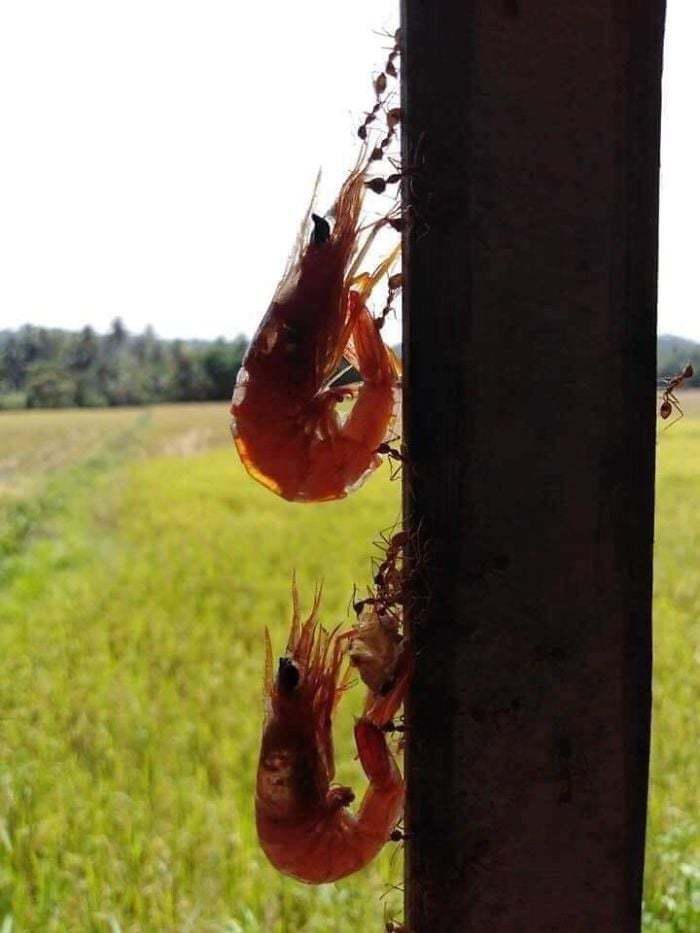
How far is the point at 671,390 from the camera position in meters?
0.93

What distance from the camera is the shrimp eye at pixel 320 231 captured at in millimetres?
812

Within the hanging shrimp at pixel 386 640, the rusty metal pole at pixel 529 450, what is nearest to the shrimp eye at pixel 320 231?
the rusty metal pole at pixel 529 450

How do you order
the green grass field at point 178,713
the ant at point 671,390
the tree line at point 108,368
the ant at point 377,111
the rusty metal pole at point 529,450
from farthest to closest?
the tree line at point 108,368, the green grass field at point 178,713, the ant at point 671,390, the ant at point 377,111, the rusty metal pole at point 529,450

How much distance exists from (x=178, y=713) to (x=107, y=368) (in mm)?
6697

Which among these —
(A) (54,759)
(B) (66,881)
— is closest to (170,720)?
(A) (54,759)

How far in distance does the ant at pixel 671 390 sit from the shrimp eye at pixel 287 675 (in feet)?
1.50

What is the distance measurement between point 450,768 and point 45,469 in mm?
11033

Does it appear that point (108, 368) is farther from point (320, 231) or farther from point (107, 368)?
point (320, 231)

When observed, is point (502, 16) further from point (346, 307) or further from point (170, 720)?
point (170, 720)

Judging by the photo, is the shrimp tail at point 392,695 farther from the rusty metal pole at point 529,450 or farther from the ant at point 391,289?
the ant at point 391,289

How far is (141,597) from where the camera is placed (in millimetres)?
5051

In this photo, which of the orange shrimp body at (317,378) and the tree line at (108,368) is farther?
the tree line at (108,368)

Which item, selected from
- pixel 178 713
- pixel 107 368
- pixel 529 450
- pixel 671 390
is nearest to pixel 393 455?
pixel 529 450

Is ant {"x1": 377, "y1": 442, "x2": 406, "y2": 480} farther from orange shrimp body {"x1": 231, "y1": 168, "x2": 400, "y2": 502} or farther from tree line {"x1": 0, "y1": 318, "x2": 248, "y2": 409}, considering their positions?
tree line {"x1": 0, "y1": 318, "x2": 248, "y2": 409}
